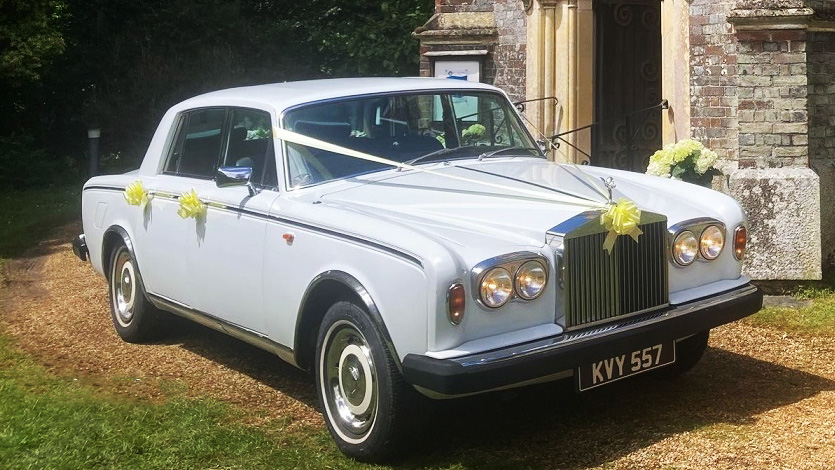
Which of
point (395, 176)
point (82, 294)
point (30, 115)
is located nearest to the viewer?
point (395, 176)

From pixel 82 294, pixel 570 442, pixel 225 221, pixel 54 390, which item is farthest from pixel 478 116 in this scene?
pixel 82 294

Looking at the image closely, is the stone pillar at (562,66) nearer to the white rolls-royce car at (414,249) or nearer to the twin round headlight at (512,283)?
the white rolls-royce car at (414,249)

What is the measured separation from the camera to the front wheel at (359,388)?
463 centimetres

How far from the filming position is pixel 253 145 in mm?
6090

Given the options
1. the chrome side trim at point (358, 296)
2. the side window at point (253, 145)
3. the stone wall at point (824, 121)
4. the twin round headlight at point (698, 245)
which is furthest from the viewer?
the stone wall at point (824, 121)

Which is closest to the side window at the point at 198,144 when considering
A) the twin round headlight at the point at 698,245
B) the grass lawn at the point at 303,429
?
the grass lawn at the point at 303,429

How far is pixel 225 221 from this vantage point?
5910mm

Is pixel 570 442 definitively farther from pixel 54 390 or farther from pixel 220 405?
pixel 54 390

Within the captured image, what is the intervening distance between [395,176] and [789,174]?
4.18m

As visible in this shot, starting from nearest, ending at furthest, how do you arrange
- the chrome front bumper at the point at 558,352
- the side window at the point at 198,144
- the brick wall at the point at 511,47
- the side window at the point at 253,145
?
the chrome front bumper at the point at 558,352 → the side window at the point at 253,145 → the side window at the point at 198,144 → the brick wall at the point at 511,47

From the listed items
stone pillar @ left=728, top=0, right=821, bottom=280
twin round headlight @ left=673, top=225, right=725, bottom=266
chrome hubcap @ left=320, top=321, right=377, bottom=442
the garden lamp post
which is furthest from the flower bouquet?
the garden lamp post

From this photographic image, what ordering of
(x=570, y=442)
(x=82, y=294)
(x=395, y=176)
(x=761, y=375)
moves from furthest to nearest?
(x=82, y=294) < (x=761, y=375) < (x=395, y=176) < (x=570, y=442)

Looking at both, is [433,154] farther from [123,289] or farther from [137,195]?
[123,289]

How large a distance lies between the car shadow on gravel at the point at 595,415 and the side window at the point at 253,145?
1604mm
